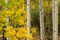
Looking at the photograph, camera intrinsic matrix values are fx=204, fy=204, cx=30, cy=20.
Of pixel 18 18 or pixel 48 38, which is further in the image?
pixel 48 38

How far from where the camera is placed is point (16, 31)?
27.8ft

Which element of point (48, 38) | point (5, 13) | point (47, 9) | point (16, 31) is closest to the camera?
point (5, 13)

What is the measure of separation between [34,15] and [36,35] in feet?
5.27

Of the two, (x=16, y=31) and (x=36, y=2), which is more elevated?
(x=36, y=2)

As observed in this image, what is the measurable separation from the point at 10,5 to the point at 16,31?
1259 mm

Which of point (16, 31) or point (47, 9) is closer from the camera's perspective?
point (16, 31)

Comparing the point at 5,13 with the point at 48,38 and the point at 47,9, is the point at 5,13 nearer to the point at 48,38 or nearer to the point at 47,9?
the point at 47,9

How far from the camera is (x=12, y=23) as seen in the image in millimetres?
A: 8578

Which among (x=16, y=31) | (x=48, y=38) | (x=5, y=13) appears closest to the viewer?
(x=5, y=13)

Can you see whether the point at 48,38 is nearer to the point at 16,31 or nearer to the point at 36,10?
the point at 36,10

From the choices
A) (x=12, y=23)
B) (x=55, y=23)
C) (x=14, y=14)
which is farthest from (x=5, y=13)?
(x=55, y=23)

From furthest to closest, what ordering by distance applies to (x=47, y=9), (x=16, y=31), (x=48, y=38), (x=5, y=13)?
(x=48, y=38) → (x=47, y=9) → (x=16, y=31) → (x=5, y=13)

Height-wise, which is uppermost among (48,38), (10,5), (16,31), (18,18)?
(10,5)

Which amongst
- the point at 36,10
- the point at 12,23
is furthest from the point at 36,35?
the point at 12,23
